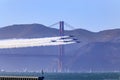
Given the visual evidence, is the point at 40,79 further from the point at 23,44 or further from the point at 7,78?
the point at 23,44

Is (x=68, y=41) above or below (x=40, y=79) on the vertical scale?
above

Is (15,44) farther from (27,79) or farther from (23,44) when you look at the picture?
(27,79)

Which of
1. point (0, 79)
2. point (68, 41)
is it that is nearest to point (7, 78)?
point (0, 79)

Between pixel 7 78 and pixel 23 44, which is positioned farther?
pixel 23 44

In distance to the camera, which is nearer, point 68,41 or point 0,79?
point 0,79

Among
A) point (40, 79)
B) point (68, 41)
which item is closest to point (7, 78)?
point (40, 79)

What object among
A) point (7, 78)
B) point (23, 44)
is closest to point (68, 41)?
point (23, 44)

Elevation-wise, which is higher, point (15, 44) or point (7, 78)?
point (15, 44)
